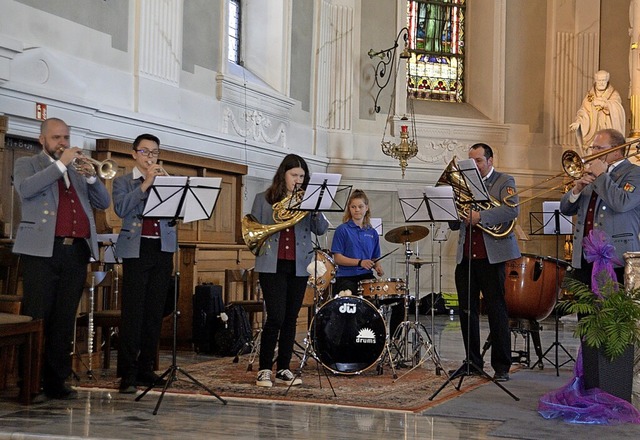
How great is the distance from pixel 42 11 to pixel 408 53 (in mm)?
7738

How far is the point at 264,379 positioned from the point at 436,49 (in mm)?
11304

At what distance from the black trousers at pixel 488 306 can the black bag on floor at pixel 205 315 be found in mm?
2872

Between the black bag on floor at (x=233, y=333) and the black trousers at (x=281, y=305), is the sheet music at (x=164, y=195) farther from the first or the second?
the black bag on floor at (x=233, y=333)

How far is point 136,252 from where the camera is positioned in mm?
6398

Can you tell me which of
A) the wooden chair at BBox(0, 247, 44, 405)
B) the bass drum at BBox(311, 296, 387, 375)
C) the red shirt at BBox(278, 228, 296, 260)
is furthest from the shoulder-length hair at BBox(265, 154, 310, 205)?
the wooden chair at BBox(0, 247, 44, 405)

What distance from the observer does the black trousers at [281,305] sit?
6742mm

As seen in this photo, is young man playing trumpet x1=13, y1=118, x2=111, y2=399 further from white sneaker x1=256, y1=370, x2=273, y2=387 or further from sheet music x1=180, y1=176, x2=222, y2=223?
white sneaker x1=256, y1=370, x2=273, y2=387

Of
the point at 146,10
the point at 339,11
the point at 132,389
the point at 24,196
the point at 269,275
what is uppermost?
the point at 339,11

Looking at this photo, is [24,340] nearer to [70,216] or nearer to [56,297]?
[56,297]

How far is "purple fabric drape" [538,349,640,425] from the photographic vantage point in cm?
574

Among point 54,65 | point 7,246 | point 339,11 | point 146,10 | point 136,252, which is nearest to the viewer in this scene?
point 136,252

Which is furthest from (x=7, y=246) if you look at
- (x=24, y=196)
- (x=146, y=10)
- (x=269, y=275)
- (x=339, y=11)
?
(x=339, y=11)

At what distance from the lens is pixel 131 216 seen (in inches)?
254

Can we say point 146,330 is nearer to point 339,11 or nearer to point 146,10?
point 146,10
